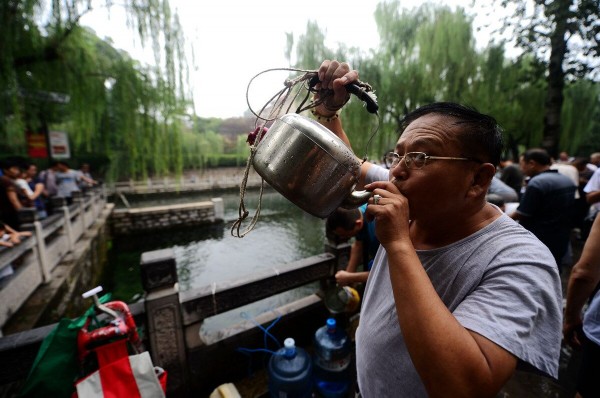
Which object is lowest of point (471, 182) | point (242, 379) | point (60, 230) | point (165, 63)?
point (242, 379)

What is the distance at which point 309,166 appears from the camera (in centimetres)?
93

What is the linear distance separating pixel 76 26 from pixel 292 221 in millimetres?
10678

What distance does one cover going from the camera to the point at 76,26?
17.8 ft

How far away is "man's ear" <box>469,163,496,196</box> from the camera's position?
0.96 meters

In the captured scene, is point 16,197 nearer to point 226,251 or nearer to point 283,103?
point 226,251

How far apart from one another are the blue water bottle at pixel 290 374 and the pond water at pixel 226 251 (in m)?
3.61

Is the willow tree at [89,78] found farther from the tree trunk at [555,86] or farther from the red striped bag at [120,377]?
the tree trunk at [555,86]

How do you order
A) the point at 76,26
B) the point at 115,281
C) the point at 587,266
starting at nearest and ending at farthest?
the point at 587,266 < the point at 76,26 < the point at 115,281

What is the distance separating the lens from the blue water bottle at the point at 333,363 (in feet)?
8.60

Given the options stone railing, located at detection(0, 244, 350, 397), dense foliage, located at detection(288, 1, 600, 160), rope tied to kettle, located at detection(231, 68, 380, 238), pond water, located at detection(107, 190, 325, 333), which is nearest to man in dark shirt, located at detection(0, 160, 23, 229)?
pond water, located at detection(107, 190, 325, 333)

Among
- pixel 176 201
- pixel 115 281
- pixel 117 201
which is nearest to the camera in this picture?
Answer: pixel 115 281

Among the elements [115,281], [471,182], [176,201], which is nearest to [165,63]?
[115,281]

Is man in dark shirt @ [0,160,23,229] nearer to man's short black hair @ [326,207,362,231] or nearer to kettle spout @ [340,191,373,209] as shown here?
man's short black hair @ [326,207,362,231]

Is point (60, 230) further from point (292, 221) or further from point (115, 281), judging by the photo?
point (292, 221)
